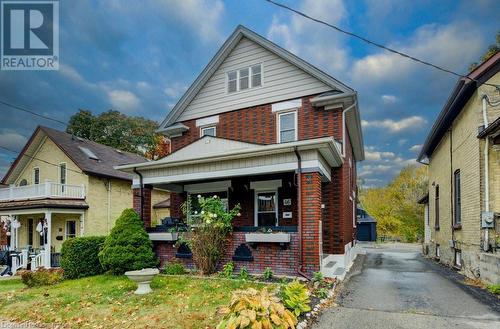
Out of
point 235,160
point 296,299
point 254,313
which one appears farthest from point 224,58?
point 254,313

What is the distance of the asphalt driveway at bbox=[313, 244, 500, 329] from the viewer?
18.2ft

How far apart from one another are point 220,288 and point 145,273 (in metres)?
1.77

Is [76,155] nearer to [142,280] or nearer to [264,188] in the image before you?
[264,188]

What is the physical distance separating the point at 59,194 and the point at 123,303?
1427cm

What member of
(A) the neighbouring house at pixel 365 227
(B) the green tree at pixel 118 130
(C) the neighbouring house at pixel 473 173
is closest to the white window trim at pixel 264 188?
(C) the neighbouring house at pixel 473 173

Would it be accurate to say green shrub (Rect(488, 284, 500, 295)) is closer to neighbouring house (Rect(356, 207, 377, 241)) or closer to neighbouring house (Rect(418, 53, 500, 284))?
neighbouring house (Rect(418, 53, 500, 284))

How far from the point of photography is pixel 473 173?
10016mm

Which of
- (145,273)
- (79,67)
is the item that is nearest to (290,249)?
(145,273)

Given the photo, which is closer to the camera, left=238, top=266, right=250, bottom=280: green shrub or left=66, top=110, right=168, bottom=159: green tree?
left=238, top=266, right=250, bottom=280: green shrub

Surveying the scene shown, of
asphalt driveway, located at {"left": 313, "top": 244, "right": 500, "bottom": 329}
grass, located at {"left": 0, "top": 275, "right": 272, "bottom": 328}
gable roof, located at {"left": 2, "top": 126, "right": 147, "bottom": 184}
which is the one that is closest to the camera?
asphalt driveway, located at {"left": 313, "top": 244, "right": 500, "bottom": 329}

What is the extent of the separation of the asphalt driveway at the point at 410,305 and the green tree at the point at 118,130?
29.7 metres

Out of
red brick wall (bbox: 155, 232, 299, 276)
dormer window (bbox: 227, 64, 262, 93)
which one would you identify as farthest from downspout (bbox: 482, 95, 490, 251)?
dormer window (bbox: 227, 64, 262, 93)

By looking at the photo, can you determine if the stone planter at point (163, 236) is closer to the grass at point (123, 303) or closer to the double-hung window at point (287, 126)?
the grass at point (123, 303)

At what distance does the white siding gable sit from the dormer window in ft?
0.53
